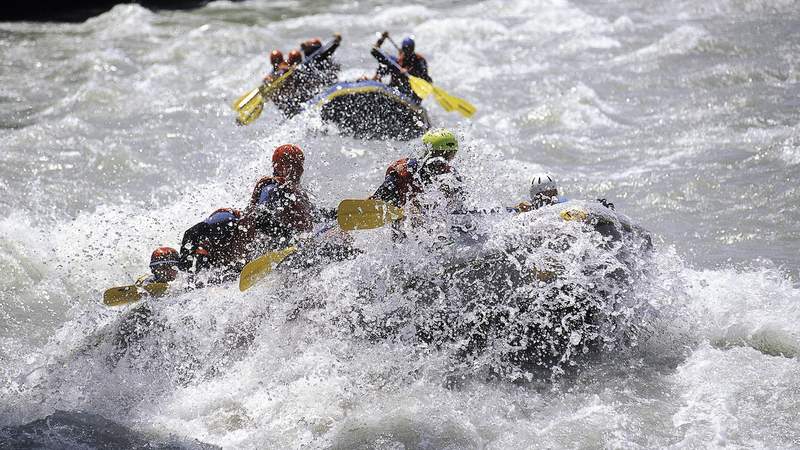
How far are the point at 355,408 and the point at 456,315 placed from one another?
2.79 ft

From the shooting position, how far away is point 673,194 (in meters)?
8.86

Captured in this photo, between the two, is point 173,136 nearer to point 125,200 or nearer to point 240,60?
point 125,200

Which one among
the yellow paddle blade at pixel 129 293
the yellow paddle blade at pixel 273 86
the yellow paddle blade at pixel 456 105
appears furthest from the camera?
the yellow paddle blade at pixel 273 86

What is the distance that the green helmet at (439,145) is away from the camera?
6069 mm

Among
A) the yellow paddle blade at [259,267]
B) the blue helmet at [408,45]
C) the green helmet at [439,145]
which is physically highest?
the green helmet at [439,145]

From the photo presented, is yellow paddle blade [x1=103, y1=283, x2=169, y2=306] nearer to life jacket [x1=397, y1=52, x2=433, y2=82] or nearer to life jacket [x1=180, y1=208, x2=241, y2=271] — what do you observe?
life jacket [x1=180, y1=208, x2=241, y2=271]

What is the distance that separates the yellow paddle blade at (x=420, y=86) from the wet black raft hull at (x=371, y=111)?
6.0 inches

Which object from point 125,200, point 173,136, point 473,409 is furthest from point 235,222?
point 173,136

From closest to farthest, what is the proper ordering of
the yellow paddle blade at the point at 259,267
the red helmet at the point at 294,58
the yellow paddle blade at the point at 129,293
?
the yellow paddle blade at the point at 259,267 → the yellow paddle blade at the point at 129,293 → the red helmet at the point at 294,58

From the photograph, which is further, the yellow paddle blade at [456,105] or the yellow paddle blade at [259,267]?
the yellow paddle blade at [456,105]

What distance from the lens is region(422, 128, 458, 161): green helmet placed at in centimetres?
607

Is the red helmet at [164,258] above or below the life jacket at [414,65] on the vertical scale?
below

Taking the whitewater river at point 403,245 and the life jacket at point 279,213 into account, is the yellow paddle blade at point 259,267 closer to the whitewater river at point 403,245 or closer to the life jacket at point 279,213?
the whitewater river at point 403,245

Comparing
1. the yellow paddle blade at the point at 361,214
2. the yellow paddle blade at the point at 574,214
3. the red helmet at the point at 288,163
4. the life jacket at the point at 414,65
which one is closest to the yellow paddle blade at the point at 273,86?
the life jacket at the point at 414,65
